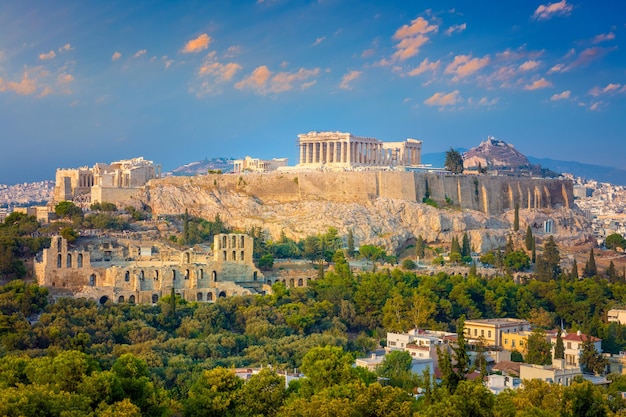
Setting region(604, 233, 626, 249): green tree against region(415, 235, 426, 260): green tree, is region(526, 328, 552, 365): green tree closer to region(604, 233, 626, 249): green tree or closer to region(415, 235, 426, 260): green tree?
region(415, 235, 426, 260): green tree

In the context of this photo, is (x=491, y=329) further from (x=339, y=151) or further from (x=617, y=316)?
(x=339, y=151)

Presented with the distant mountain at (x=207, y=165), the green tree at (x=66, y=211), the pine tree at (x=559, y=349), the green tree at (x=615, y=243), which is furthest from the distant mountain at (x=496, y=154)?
the pine tree at (x=559, y=349)

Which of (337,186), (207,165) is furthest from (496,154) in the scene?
(337,186)

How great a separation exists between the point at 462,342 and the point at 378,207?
123ft

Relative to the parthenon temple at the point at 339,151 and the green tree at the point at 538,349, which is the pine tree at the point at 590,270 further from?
the parthenon temple at the point at 339,151

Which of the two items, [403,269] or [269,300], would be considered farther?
[403,269]

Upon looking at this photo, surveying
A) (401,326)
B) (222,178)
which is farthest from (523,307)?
(222,178)

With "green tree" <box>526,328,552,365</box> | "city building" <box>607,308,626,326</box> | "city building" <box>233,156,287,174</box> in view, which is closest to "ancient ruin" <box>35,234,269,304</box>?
"green tree" <box>526,328,552,365</box>

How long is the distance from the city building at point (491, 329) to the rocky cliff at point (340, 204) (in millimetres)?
16612

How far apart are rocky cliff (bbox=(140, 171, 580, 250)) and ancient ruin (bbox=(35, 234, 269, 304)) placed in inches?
444

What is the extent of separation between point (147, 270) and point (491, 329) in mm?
15208

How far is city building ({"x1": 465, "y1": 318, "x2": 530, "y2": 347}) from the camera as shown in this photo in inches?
1774

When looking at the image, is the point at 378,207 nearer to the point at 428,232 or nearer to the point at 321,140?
the point at 428,232

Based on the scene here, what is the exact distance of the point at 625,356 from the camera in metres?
42.1
